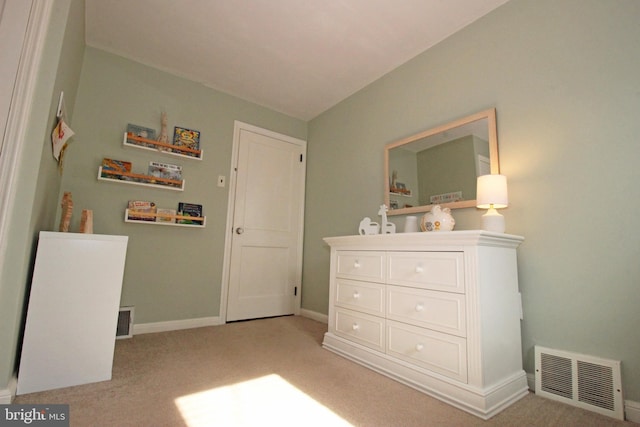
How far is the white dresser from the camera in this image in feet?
4.60

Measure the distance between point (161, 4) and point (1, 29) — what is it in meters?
1.13

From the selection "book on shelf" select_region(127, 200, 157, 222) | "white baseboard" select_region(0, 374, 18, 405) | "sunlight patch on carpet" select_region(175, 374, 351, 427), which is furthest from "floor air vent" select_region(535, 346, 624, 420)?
"book on shelf" select_region(127, 200, 157, 222)

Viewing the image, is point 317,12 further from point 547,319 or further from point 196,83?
point 547,319

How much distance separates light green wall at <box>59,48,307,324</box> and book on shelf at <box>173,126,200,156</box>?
0.26ft

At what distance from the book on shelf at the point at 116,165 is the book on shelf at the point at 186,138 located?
0.47 meters

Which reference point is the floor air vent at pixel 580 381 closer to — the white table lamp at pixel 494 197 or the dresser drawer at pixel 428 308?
the dresser drawer at pixel 428 308

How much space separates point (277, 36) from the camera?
2.37m

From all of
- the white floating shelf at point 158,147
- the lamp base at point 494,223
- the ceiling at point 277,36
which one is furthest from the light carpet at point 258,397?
the ceiling at point 277,36

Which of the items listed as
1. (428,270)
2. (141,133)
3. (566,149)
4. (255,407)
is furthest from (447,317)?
(141,133)

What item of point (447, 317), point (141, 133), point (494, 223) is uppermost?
point (141, 133)

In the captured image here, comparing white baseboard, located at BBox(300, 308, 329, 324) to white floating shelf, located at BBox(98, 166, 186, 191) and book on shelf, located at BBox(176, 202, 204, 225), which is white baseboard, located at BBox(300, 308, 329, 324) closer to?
book on shelf, located at BBox(176, 202, 204, 225)

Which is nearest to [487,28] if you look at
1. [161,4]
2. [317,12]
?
[317,12]

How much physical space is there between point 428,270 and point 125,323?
2.44 m

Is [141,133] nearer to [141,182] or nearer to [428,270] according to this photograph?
[141,182]
